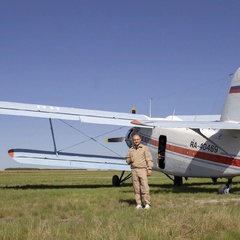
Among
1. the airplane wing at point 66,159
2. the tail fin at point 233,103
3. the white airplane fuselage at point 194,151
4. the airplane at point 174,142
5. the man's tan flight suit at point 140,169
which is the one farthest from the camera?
the airplane wing at point 66,159

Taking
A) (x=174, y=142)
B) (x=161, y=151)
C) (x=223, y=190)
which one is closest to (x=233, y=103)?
(x=223, y=190)

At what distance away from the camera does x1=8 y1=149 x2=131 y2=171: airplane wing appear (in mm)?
17297

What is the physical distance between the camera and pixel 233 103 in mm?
13445

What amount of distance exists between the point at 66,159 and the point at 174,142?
530 cm

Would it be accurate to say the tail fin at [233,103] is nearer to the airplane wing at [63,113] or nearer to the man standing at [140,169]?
the airplane wing at [63,113]

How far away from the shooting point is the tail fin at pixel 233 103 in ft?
43.7

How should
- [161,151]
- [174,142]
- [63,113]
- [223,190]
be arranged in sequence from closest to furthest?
[223,190], [174,142], [63,113], [161,151]

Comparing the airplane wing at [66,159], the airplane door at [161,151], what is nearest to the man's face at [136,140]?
the airplane door at [161,151]

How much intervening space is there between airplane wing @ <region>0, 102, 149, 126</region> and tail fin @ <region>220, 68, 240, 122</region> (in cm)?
365

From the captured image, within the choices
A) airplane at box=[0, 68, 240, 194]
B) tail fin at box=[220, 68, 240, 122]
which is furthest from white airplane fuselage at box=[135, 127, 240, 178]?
tail fin at box=[220, 68, 240, 122]

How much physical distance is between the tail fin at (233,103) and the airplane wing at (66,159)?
Answer: 22.4ft

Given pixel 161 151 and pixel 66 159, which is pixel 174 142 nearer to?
pixel 161 151

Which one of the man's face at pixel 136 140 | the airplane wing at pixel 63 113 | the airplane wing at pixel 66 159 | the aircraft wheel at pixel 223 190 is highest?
the airplane wing at pixel 63 113

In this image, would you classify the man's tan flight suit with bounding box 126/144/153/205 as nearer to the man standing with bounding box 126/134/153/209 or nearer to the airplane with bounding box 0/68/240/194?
the man standing with bounding box 126/134/153/209
